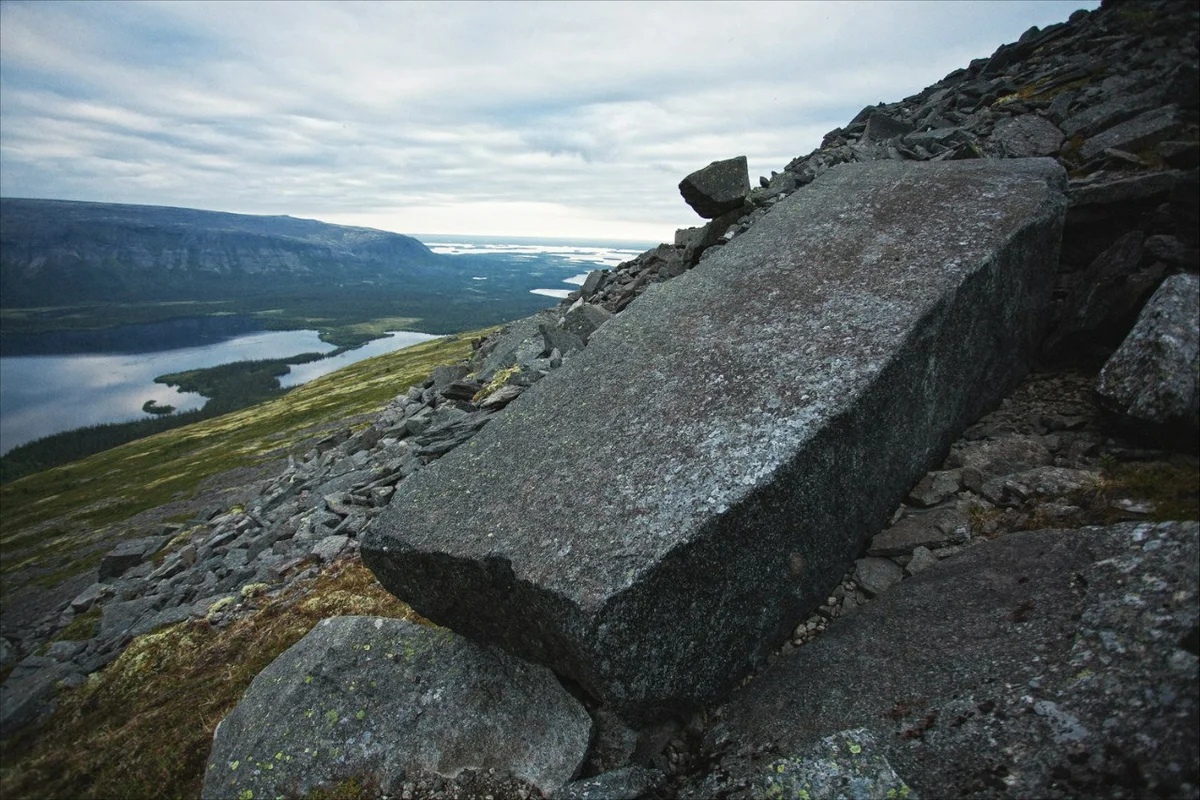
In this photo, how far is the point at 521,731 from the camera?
19.7ft

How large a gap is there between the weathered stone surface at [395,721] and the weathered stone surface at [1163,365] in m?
6.56

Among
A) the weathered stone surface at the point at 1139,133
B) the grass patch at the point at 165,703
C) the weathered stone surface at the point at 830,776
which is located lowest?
the grass patch at the point at 165,703

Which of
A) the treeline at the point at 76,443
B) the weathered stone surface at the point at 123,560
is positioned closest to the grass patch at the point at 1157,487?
the weathered stone surface at the point at 123,560

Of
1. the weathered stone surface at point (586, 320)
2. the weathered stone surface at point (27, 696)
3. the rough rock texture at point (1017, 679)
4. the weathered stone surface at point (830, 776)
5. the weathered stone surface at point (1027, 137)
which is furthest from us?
the weathered stone surface at point (586, 320)

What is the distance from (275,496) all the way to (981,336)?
2394 centimetres

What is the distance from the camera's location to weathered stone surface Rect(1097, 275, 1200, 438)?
5.23m

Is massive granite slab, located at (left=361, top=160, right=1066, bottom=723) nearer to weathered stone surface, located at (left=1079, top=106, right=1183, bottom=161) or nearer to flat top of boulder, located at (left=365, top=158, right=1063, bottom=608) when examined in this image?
flat top of boulder, located at (left=365, top=158, right=1063, bottom=608)

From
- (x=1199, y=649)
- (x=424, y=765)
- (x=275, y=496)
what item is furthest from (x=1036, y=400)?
(x=275, y=496)

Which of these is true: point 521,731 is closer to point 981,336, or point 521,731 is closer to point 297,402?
point 981,336

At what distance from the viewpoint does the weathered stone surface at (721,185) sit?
49.2 ft

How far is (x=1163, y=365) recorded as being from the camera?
5.37m

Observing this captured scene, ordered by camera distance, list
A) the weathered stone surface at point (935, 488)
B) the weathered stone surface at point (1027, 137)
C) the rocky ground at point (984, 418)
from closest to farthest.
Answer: the rocky ground at point (984, 418) < the weathered stone surface at point (935, 488) < the weathered stone surface at point (1027, 137)

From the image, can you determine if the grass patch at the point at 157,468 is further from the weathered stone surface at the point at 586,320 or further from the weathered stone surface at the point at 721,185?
the weathered stone surface at the point at 721,185

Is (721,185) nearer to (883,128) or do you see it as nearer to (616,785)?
(883,128)
